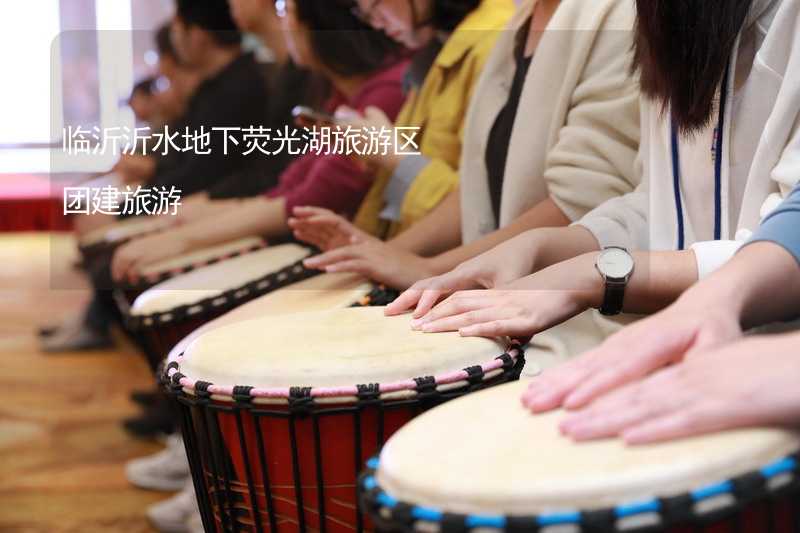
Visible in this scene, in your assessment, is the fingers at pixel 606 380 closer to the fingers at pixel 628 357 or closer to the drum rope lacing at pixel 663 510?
A: the fingers at pixel 628 357

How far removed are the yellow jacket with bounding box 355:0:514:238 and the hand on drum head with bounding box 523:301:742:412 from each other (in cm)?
83

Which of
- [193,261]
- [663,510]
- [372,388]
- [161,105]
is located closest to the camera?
[663,510]

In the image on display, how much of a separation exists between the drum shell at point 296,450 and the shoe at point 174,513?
1122 mm

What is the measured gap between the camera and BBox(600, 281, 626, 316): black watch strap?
1.10 m

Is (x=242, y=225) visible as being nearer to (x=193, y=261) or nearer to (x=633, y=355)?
(x=193, y=261)

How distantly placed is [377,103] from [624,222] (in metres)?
0.70

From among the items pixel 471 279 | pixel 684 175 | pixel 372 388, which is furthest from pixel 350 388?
pixel 684 175

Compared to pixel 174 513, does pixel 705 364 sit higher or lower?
higher

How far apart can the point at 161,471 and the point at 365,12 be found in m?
1.35

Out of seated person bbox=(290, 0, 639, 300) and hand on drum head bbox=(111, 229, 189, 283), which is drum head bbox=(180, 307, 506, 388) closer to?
seated person bbox=(290, 0, 639, 300)

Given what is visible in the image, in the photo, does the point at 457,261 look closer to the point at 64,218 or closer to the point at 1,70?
the point at 64,218

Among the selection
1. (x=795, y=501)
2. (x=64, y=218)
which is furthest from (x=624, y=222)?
(x=64, y=218)

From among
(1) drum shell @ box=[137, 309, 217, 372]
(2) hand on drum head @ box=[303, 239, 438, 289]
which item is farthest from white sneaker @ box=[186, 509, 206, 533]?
(2) hand on drum head @ box=[303, 239, 438, 289]

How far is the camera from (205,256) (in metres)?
1.92
